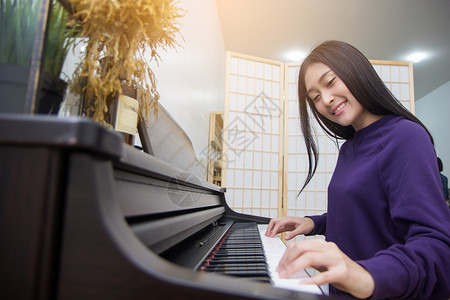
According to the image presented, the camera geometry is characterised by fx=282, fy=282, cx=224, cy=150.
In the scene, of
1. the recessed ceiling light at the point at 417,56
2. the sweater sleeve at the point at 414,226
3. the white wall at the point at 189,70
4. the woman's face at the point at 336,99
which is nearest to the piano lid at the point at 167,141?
the white wall at the point at 189,70

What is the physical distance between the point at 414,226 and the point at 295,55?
16.5ft

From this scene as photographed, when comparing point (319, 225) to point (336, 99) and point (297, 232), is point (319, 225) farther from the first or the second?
point (336, 99)

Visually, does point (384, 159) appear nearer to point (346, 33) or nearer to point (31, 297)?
point (31, 297)

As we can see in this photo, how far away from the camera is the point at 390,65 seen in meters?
3.14

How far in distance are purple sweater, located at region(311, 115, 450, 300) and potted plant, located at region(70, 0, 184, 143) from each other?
0.60 metres

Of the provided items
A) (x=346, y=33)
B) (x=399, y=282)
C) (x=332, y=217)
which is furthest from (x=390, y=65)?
(x=399, y=282)

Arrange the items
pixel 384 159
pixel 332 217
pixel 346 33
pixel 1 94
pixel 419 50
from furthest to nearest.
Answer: pixel 419 50
pixel 346 33
pixel 332 217
pixel 384 159
pixel 1 94

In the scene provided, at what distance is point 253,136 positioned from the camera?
308 centimetres

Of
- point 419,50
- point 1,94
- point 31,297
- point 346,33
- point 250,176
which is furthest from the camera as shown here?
point 419,50

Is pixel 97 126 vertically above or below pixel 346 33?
below

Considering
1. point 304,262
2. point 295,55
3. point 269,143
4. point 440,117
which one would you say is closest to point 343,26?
point 295,55

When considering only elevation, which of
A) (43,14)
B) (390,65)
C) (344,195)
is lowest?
(344,195)

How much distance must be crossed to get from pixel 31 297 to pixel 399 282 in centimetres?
49

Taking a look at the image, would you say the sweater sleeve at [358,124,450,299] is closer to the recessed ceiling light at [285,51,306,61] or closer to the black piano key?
the black piano key
